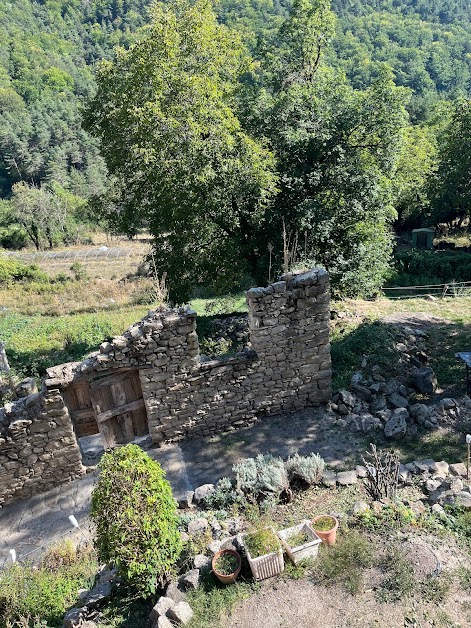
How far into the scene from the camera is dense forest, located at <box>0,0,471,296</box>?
45.4 feet

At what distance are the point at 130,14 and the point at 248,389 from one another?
15029 centimetres

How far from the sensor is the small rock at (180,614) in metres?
5.55

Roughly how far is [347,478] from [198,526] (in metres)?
2.53

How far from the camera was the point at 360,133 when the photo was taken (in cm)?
1305

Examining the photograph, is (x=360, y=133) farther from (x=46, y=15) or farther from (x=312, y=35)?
(x=46, y=15)

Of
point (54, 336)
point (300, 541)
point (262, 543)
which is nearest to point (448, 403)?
point (300, 541)

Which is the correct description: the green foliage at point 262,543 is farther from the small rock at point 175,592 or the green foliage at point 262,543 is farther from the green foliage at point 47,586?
the green foliage at point 47,586

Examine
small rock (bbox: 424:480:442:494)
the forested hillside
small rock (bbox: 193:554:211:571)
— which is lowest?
small rock (bbox: 424:480:442:494)

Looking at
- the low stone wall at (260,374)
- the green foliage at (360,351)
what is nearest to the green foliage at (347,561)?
the low stone wall at (260,374)

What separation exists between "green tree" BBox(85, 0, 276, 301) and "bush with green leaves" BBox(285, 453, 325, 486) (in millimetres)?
6696

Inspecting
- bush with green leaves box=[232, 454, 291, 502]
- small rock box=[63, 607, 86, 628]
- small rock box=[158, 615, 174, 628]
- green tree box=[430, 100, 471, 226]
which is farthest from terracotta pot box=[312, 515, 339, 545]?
green tree box=[430, 100, 471, 226]

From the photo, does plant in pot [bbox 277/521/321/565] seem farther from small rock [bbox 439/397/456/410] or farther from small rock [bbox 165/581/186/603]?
small rock [bbox 439/397/456/410]

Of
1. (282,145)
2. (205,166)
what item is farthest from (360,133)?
(205,166)

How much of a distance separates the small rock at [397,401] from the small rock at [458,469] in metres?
2.47
